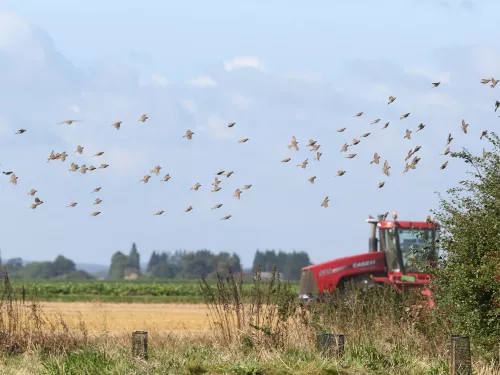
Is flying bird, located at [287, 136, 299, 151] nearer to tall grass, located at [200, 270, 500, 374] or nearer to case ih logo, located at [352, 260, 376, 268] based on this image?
tall grass, located at [200, 270, 500, 374]

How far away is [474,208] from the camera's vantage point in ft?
47.3

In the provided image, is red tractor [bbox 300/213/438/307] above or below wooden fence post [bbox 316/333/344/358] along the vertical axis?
above

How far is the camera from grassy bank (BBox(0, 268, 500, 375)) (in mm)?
11898

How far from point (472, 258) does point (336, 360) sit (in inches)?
128

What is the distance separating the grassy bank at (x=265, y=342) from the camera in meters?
11.9

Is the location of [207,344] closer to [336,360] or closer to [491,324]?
[336,360]

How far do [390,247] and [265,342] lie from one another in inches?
574

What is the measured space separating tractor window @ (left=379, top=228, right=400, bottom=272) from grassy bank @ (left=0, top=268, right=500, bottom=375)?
963 cm

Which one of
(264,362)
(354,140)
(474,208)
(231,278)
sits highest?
(354,140)

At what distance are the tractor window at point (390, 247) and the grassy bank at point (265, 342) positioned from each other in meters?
9.63

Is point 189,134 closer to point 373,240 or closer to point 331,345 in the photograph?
point 331,345

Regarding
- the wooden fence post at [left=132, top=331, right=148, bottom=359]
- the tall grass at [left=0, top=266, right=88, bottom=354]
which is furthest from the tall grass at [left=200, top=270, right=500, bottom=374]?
the tall grass at [left=0, top=266, right=88, bottom=354]

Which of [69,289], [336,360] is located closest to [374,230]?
[336,360]

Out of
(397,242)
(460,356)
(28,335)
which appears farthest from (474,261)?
(397,242)
